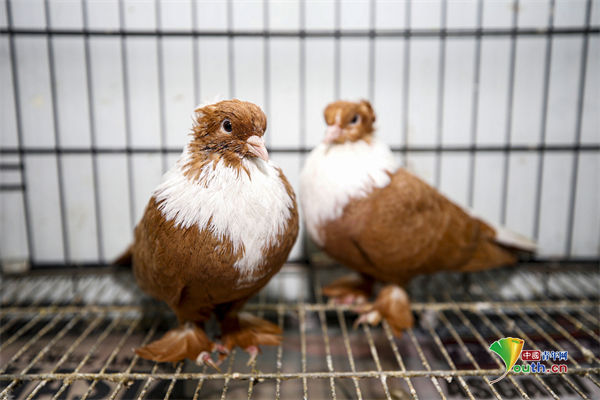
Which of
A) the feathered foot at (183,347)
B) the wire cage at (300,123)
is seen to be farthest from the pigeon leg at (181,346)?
the wire cage at (300,123)

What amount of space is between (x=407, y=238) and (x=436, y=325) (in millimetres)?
440

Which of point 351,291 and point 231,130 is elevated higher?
point 231,130

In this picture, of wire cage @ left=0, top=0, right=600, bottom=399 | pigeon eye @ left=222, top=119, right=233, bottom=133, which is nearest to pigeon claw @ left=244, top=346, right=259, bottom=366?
wire cage @ left=0, top=0, right=600, bottom=399

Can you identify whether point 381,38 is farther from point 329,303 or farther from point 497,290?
point 497,290

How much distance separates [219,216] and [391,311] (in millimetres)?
870

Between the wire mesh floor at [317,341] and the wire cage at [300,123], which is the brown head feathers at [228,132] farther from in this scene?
the wire cage at [300,123]

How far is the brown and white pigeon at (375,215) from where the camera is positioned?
151 centimetres

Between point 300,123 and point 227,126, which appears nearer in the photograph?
point 227,126

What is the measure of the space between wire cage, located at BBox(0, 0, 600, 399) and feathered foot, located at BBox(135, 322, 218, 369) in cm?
29

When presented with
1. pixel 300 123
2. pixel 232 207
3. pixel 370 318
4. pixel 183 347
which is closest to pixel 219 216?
pixel 232 207

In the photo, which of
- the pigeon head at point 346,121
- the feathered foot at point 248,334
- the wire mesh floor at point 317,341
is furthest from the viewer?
the pigeon head at point 346,121

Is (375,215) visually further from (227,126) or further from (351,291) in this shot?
(227,126)

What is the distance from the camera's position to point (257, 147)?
118 cm

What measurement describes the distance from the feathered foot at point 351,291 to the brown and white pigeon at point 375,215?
4.5 inches
